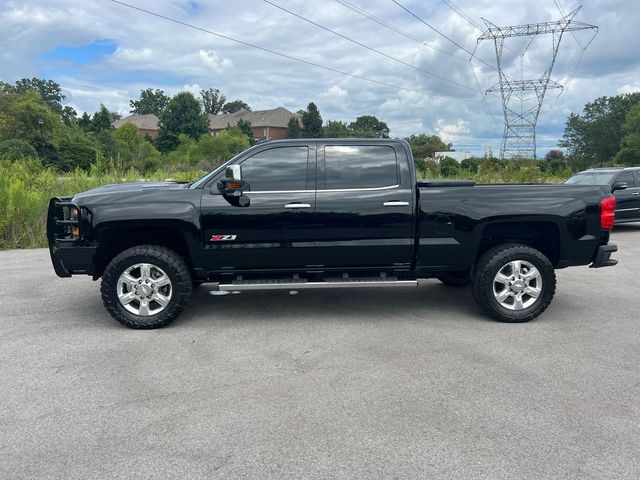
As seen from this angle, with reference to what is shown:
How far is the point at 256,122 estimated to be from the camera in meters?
106

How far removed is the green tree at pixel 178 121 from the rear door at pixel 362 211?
80.4m

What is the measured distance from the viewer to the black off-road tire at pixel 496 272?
550cm

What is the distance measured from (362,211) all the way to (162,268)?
7.17 feet

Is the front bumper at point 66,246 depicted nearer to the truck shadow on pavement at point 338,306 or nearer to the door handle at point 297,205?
the truck shadow on pavement at point 338,306

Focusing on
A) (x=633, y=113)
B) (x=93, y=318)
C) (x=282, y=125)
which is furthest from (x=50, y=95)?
(x=93, y=318)

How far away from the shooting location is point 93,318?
5871mm

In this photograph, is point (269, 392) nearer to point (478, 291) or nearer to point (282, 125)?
point (478, 291)

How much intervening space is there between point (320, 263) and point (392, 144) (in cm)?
157

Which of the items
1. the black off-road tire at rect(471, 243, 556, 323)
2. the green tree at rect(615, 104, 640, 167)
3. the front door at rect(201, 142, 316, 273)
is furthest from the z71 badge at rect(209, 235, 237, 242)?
the green tree at rect(615, 104, 640, 167)

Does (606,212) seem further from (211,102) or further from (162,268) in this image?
(211,102)

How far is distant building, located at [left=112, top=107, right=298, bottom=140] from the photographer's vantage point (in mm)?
103875

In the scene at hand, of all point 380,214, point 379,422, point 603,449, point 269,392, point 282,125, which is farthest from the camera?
point 282,125

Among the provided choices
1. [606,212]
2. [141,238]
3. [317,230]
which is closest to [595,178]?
[606,212]

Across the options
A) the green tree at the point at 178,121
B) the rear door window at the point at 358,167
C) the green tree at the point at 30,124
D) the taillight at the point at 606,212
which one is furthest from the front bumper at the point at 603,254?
the green tree at the point at 178,121
